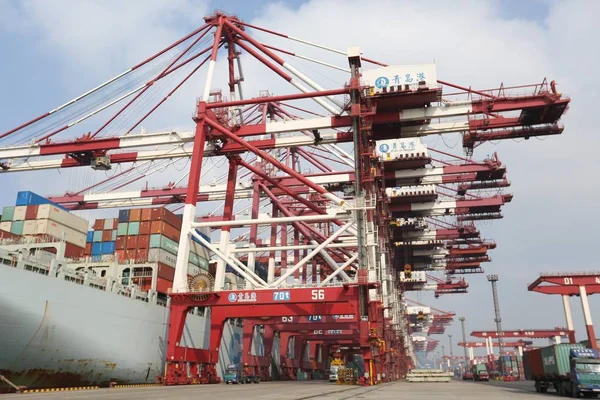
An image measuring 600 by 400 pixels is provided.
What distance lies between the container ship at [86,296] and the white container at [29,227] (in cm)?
Answer: 6

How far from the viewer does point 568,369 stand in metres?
21.4

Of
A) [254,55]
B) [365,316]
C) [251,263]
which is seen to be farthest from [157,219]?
[365,316]

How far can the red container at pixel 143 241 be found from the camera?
32.9m

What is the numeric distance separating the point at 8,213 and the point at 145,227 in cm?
832

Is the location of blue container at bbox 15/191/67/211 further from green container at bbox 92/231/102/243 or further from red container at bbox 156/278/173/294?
red container at bbox 156/278/173/294

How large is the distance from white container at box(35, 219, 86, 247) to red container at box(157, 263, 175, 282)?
212 inches

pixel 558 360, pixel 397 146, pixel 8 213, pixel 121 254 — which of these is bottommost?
pixel 558 360

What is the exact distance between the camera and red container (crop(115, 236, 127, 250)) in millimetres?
33500

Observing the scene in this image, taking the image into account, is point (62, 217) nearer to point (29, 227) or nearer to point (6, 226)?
point (29, 227)

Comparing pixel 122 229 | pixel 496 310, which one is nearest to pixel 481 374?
pixel 496 310

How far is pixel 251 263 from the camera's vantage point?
37469mm

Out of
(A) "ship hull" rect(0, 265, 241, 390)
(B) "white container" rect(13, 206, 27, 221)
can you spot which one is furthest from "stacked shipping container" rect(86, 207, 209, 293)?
(B) "white container" rect(13, 206, 27, 221)

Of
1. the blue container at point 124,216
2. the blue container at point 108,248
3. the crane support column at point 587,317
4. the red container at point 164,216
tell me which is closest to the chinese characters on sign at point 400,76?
the red container at point 164,216

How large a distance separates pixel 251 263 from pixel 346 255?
13.9 metres
